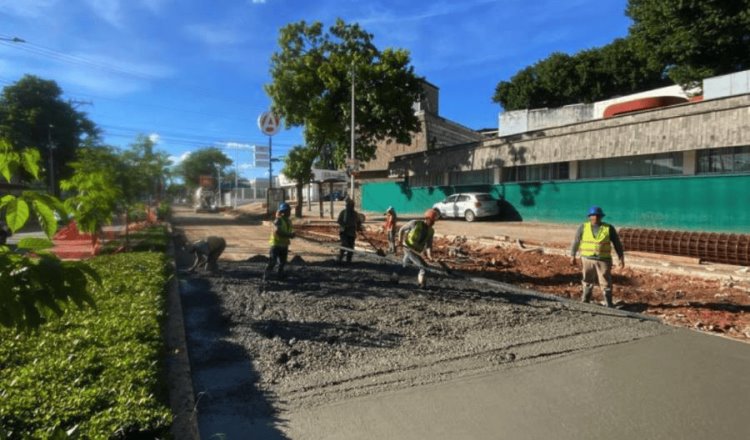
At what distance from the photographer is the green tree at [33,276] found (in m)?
1.55

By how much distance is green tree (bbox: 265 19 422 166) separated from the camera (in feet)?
79.1

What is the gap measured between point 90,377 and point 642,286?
29.0ft

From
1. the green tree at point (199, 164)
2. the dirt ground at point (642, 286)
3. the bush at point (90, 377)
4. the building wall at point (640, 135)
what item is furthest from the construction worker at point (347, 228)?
the green tree at point (199, 164)

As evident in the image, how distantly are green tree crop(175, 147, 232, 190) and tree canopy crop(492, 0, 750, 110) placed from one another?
59.5 meters

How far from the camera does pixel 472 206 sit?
22141 mm

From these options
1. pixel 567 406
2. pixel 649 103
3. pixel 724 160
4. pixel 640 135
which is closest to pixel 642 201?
pixel 640 135

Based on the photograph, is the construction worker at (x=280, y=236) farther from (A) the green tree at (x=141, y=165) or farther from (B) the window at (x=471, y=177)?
(B) the window at (x=471, y=177)

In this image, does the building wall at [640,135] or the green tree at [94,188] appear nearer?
the green tree at [94,188]

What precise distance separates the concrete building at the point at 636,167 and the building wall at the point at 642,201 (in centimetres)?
3

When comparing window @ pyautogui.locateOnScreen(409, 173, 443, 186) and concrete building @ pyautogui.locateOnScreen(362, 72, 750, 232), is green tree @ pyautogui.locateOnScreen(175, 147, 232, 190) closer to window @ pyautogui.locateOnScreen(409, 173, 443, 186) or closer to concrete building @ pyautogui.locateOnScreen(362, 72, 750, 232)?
window @ pyautogui.locateOnScreen(409, 173, 443, 186)

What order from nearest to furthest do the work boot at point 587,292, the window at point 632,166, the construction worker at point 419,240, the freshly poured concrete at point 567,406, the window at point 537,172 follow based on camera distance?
the freshly poured concrete at point 567,406, the work boot at point 587,292, the construction worker at point 419,240, the window at point 632,166, the window at point 537,172

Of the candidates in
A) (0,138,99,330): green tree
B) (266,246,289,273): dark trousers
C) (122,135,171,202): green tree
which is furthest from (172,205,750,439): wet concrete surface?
(122,135,171,202): green tree

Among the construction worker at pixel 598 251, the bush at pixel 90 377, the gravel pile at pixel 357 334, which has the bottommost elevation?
the gravel pile at pixel 357 334

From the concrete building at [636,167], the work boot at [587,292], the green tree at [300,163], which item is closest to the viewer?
the work boot at [587,292]
